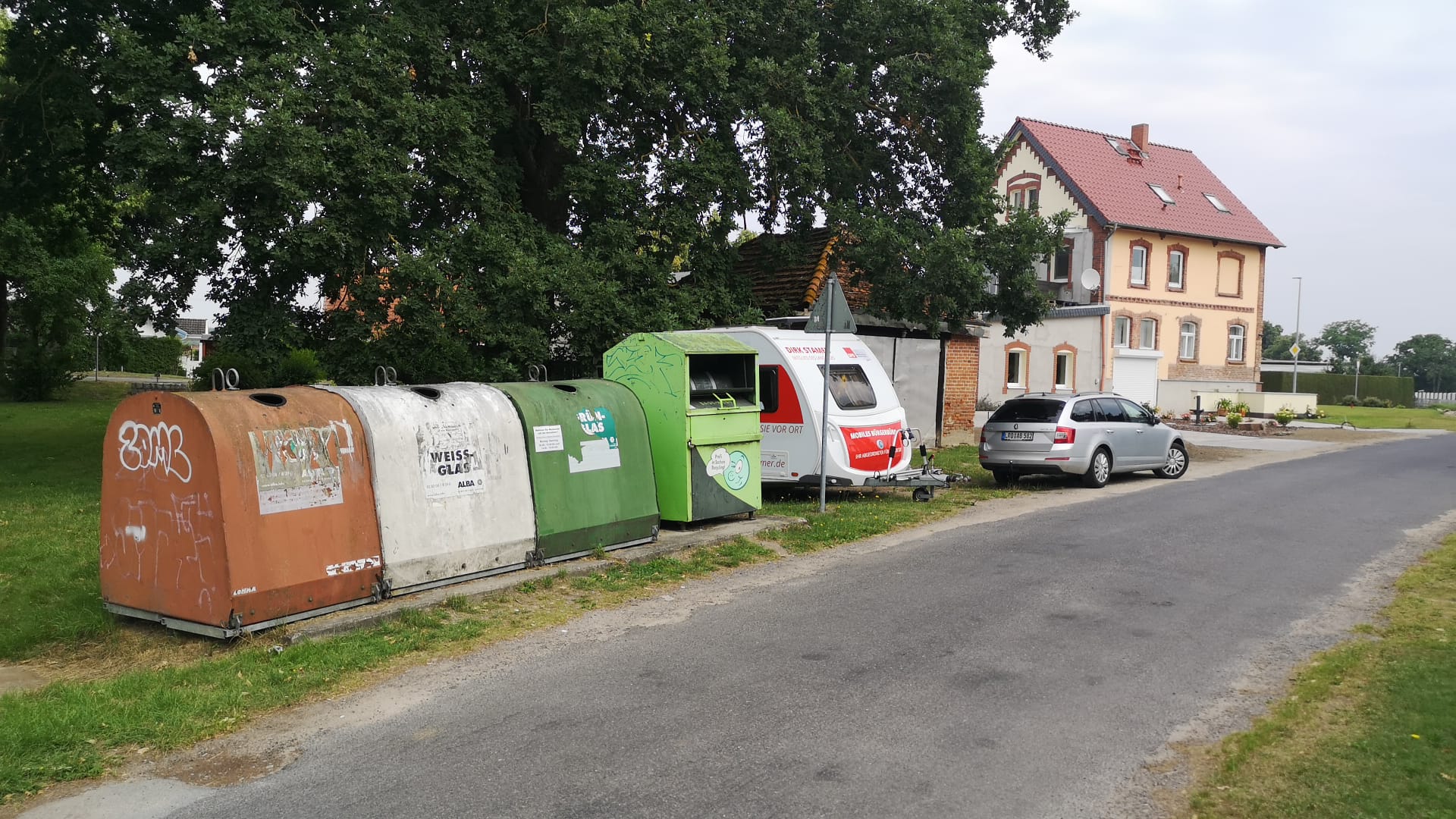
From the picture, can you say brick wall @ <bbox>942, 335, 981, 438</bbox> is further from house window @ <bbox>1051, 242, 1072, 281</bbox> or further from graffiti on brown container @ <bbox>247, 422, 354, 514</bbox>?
house window @ <bbox>1051, 242, 1072, 281</bbox>

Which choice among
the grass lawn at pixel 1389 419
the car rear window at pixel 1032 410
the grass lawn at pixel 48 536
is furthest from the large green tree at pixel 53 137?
the grass lawn at pixel 1389 419

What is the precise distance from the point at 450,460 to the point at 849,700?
4.08 m

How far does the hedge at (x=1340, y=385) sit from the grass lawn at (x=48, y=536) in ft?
190

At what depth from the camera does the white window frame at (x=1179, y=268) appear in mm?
40469

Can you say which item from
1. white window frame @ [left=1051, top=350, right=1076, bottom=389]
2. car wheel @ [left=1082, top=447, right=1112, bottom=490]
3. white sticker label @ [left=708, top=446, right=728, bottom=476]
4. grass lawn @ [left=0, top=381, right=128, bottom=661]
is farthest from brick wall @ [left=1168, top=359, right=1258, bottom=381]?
grass lawn @ [left=0, top=381, right=128, bottom=661]

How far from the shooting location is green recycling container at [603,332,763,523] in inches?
424

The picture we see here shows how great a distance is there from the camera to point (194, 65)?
47.2 ft

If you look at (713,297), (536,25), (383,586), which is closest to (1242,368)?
(713,297)

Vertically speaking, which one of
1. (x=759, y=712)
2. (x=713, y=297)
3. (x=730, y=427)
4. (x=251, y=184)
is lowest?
(x=759, y=712)

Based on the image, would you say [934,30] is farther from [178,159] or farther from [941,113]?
[178,159]

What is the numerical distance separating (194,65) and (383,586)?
33.5 feet

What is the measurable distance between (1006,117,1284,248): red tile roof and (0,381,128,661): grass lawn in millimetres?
32719

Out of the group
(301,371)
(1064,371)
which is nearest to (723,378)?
(301,371)

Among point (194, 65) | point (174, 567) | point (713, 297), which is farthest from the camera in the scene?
point (713, 297)
